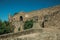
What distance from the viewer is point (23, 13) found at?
35.2m

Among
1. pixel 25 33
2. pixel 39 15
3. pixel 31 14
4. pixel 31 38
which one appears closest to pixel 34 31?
pixel 25 33

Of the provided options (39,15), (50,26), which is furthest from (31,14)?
(50,26)

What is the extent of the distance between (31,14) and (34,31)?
22.3 m

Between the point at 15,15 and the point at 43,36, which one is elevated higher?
the point at 15,15

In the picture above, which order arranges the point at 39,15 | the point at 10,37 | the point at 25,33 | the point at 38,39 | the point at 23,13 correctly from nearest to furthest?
the point at 38,39, the point at 10,37, the point at 25,33, the point at 39,15, the point at 23,13

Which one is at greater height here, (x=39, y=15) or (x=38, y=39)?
(x=39, y=15)

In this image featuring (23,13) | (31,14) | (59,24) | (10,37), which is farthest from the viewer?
(23,13)

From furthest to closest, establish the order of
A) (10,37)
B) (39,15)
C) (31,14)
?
(31,14), (39,15), (10,37)

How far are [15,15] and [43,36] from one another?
91.8 ft

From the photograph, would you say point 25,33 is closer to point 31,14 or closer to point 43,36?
point 43,36

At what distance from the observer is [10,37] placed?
29.7 feet

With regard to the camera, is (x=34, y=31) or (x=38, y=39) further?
(x=34, y=31)

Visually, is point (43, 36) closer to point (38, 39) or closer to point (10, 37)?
point (38, 39)

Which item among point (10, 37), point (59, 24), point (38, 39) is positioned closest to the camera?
point (38, 39)
